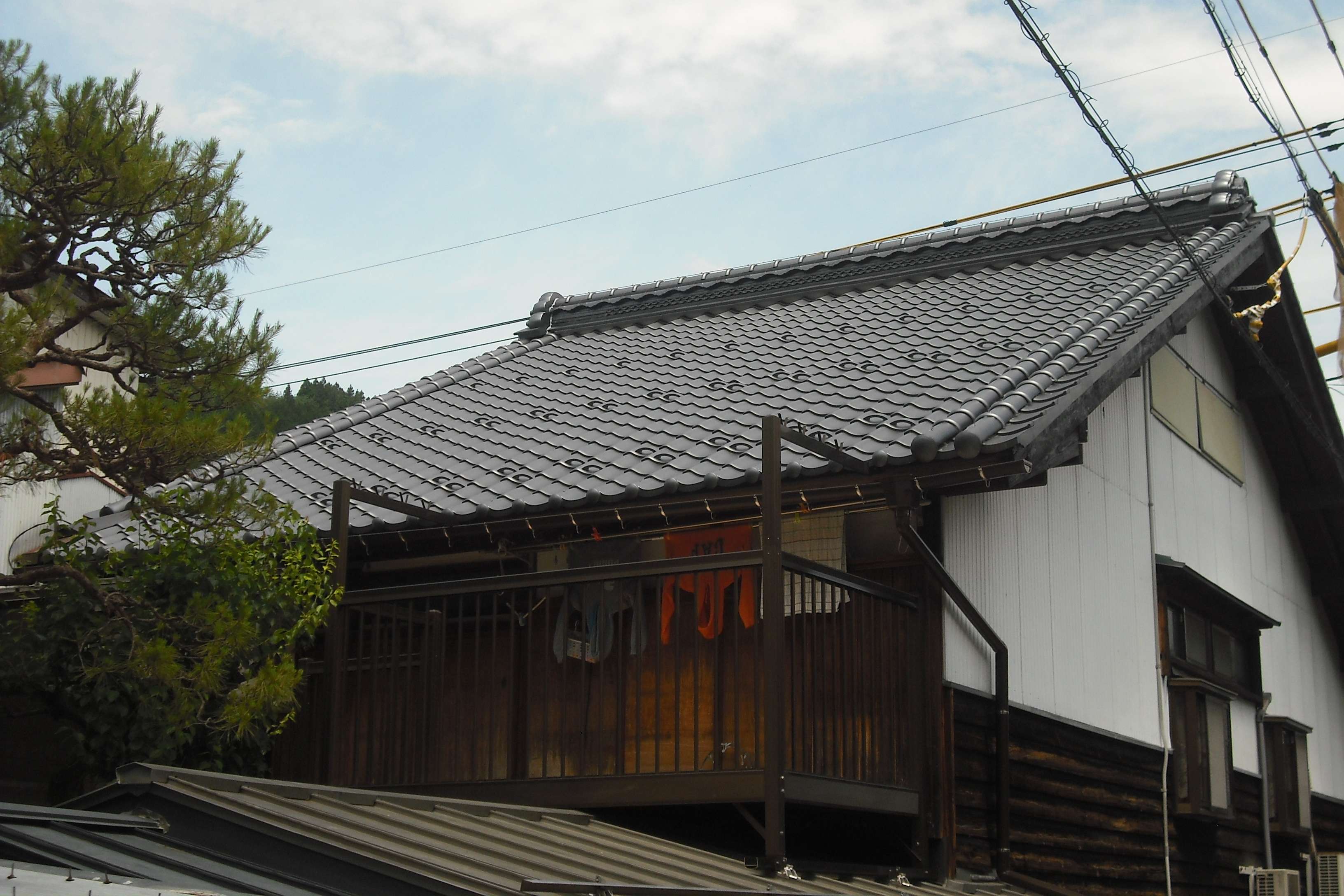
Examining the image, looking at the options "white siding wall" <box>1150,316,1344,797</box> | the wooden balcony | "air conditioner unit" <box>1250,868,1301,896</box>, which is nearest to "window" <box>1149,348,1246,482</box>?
"white siding wall" <box>1150,316,1344,797</box>

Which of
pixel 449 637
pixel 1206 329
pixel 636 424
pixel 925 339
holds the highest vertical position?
pixel 1206 329

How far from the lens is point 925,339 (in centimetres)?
1198

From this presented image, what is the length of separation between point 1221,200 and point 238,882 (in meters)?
11.7

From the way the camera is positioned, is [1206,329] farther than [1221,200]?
Yes

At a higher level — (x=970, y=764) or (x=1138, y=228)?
(x=1138, y=228)

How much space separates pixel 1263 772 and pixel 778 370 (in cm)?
666

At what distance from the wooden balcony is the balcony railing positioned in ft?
0.06

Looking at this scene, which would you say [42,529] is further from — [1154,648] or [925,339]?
[1154,648]

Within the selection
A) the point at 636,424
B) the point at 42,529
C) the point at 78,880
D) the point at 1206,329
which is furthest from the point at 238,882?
the point at 1206,329

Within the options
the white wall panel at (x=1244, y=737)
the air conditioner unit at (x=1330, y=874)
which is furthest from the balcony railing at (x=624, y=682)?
the air conditioner unit at (x=1330, y=874)

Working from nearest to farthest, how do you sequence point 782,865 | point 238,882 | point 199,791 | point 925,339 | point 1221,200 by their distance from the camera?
1. point 238,882
2. point 199,791
3. point 782,865
4. point 925,339
5. point 1221,200

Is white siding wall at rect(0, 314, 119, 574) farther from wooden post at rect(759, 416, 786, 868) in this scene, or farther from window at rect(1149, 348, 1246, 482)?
window at rect(1149, 348, 1246, 482)

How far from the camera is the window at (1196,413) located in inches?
526

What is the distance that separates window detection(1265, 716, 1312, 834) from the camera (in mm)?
14305
